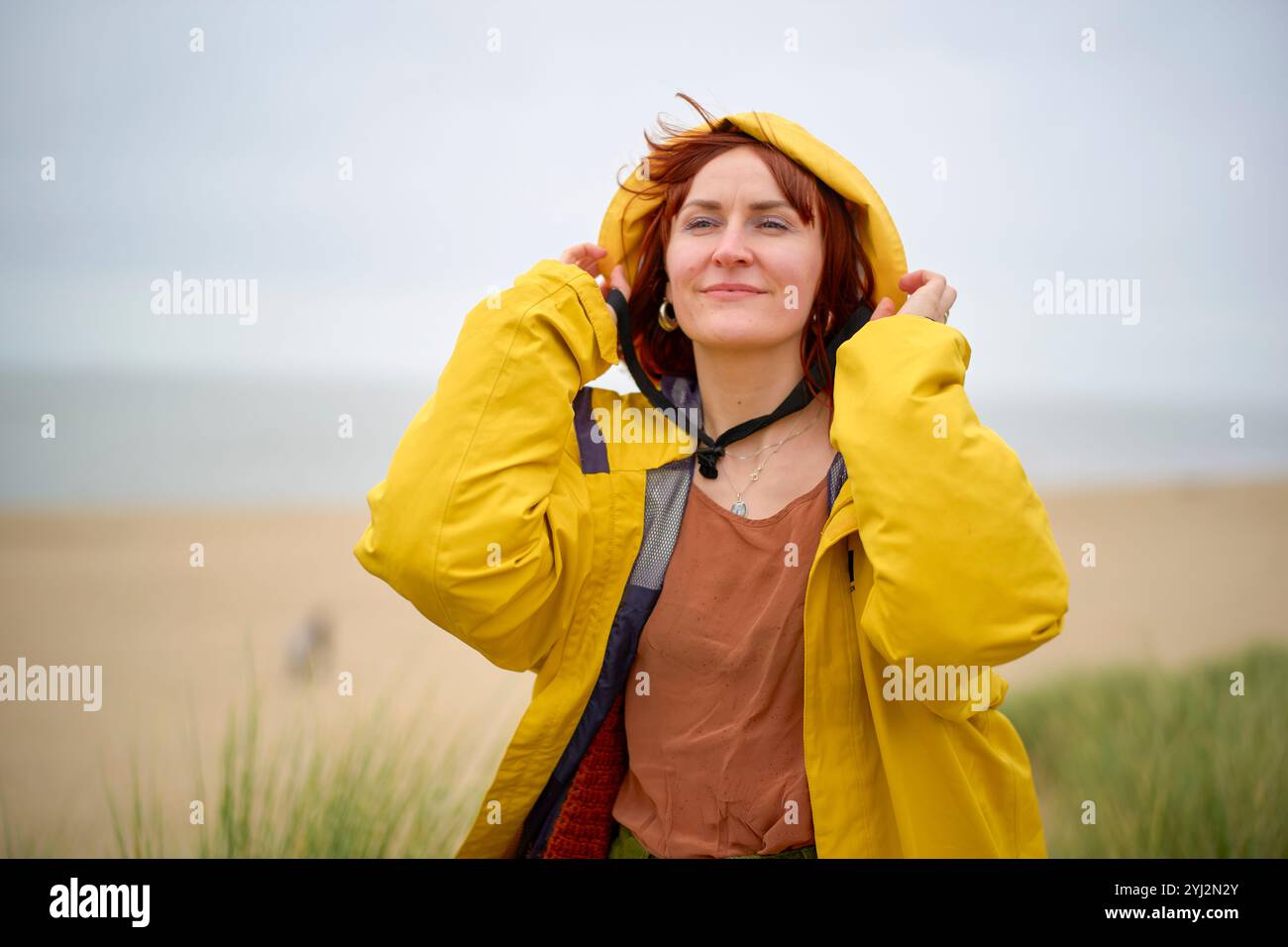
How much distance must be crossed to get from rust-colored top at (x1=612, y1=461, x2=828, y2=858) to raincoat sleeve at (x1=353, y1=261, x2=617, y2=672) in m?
0.19

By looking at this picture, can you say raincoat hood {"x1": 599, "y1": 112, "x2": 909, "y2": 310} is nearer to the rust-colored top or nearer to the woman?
the woman

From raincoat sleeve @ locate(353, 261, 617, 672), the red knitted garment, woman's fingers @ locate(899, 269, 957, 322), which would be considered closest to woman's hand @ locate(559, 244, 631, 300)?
raincoat sleeve @ locate(353, 261, 617, 672)

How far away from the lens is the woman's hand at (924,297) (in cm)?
170

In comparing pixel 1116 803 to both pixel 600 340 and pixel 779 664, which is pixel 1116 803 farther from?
pixel 600 340

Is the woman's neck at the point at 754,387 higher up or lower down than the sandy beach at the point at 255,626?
higher up

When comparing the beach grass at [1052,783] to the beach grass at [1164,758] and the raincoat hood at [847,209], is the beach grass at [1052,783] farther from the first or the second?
the raincoat hood at [847,209]

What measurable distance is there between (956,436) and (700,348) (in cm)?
58

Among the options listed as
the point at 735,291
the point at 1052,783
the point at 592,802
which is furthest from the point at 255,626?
the point at 1052,783

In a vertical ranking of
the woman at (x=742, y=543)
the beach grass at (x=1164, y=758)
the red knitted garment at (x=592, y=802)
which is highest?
the woman at (x=742, y=543)

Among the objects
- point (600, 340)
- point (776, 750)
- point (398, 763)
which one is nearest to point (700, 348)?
point (600, 340)

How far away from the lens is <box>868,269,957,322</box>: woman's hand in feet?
5.59

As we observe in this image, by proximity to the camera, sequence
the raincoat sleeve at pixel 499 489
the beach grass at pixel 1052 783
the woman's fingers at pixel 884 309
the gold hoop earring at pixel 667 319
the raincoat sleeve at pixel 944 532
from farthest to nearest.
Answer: the beach grass at pixel 1052 783 → the gold hoop earring at pixel 667 319 → the woman's fingers at pixel 884 309 → the raincoat sleeve at pixel 499 489 → the raincoat sleeve at pixel 944 532

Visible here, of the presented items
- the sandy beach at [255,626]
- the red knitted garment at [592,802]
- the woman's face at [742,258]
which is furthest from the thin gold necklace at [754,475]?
the sandy beach at [255,626]

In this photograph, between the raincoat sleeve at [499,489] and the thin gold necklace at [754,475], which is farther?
the thin gold necklace at [754,475]
